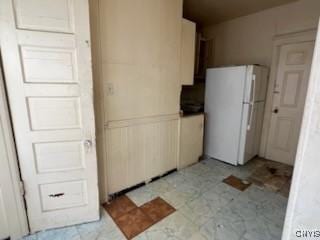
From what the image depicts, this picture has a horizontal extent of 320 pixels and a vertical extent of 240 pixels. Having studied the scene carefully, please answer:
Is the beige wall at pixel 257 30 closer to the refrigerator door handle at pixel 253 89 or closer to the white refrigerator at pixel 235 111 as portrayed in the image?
the white refrigerator at pixel 235 111

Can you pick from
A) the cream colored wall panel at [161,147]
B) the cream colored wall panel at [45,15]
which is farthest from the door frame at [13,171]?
the cream colored wall panel at [161,147]

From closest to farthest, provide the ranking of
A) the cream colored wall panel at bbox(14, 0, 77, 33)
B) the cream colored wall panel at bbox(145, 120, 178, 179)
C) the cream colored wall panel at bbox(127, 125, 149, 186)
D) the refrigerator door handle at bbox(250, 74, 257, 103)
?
the cream colored wall panel at bbox(14, 0, 77, 33)
the cream colored wall panel at bbox(127, 125, 149, 186)
the cream colored wall panel at bbox(145, 120, 178, 179)
the refrigerator door handle at bbox(250, 74, 257, 103)

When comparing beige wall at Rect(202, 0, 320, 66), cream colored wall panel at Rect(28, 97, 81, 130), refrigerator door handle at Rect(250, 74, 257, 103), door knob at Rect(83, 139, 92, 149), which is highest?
beige wall at Rect(202, 0, 320, 66)

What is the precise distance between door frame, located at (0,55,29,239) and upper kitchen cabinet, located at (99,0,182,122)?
0.79 m

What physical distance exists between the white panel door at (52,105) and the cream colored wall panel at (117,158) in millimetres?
319

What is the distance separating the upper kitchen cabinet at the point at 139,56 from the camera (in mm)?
1795

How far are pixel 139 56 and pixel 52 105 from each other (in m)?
1.06

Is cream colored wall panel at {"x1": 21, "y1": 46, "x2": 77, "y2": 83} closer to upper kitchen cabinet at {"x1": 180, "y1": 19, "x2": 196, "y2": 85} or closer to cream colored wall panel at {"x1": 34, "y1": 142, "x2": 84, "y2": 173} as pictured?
cream colored wall panel at {"x1": 34, "y1": 142, "x2": 84, "y2": 173}

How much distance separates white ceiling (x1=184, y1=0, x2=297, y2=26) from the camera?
2.68m

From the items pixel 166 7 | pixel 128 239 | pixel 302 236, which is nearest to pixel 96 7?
pixel 166 7

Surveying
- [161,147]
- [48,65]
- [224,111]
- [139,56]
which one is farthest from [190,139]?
[48,65]

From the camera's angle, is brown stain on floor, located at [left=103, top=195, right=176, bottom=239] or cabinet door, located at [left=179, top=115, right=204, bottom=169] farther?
cabinet door, located at [left=179, top=115, right=204, bottom=169]

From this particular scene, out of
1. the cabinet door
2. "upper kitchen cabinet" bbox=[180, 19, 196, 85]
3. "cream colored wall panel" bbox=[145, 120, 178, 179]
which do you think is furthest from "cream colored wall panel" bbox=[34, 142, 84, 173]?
"upper kitchen cabinet" bbox=[180, 19, 196, 85]

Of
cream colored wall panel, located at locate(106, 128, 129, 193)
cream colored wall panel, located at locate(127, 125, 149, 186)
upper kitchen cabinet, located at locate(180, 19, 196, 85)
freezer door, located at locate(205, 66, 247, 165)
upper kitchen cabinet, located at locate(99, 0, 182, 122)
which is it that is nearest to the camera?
upper kitchen cabinet, located at locate(99, 0, 182, 122)
